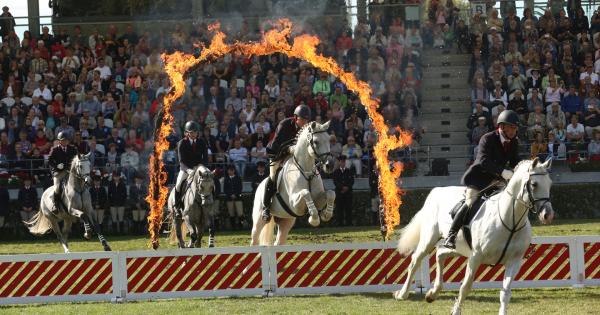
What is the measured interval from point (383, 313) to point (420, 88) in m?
18.0

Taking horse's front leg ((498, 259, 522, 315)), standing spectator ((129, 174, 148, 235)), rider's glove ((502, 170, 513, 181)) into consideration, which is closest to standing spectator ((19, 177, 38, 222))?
standing spectator ((129, 174, 148, 235))

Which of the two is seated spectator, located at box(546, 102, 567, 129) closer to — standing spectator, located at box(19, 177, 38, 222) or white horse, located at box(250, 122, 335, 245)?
white horse, located at box(250, 122, 335, 245)

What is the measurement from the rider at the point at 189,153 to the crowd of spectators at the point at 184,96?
22.2ft

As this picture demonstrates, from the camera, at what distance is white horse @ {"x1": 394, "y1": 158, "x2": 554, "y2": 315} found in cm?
1302

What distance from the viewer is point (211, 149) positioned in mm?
28969

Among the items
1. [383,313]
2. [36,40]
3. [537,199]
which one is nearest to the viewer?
[537,199]

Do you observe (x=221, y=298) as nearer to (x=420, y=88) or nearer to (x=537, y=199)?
(x=537, y=199)

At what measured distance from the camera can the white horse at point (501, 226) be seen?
13.0 metres

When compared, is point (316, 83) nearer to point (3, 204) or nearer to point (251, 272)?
point (3, 204)

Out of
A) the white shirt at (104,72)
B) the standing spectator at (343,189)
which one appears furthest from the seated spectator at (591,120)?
the white shirt at (104,72)

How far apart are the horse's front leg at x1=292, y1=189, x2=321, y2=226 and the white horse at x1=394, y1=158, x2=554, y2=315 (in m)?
2.42

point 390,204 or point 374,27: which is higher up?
point 374,27

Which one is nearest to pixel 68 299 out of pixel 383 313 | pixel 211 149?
pixel 383 313

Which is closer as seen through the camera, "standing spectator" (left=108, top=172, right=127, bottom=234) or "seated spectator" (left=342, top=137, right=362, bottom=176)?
"standing spectator" (left=108, top=172, right=127, bottom=234)
